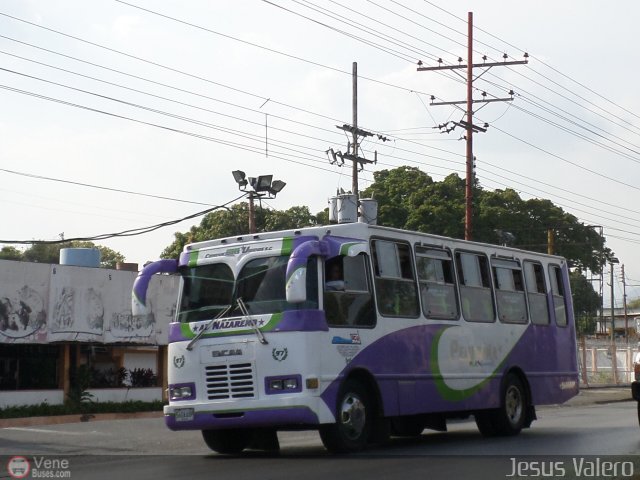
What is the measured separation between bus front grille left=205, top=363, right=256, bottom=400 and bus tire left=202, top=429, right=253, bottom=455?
45.1 inches

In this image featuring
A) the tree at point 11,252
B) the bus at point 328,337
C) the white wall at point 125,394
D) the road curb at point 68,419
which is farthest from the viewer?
the tree at point 11,252

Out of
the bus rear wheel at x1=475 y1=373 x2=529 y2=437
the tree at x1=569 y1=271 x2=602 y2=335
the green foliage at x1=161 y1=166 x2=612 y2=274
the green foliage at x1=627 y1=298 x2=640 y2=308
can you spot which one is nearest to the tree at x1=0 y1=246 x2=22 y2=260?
the green foliage at x1=161 y1=166 x2=612 y2=274

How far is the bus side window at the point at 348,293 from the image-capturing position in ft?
48.3

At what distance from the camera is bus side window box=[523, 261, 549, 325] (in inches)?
781

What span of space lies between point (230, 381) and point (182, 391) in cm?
87

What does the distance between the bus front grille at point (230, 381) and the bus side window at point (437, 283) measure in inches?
136

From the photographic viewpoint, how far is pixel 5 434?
799 inches

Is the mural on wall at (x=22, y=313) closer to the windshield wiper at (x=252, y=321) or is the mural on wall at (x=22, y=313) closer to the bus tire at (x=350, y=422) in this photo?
the windshield wiper at (x=252, y=321)

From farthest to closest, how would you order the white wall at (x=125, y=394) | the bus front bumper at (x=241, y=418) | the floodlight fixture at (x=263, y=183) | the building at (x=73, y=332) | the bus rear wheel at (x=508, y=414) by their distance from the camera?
the floodlight fixture at (x=263, y=183), the white wall at (x=125, y=394), the building at (x=73, y=332), the bus rear wheel at (x=508, y=414), the bus front bumper at (x=241, y=418)

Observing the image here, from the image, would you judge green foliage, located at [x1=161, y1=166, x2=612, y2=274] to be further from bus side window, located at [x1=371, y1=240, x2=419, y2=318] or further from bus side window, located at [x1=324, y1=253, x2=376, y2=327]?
bus side window, located at [x1=324, y1=253, x2=376, y2=327]

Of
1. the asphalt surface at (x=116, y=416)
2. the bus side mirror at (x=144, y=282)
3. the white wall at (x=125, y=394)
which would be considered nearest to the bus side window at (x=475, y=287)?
the bus side mirror at (x=144, y=282)

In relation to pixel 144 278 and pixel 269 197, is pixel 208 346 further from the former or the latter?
pixel 269 197

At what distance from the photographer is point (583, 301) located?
75.6 metres

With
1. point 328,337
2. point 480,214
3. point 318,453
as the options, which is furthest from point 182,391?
point 480,214
